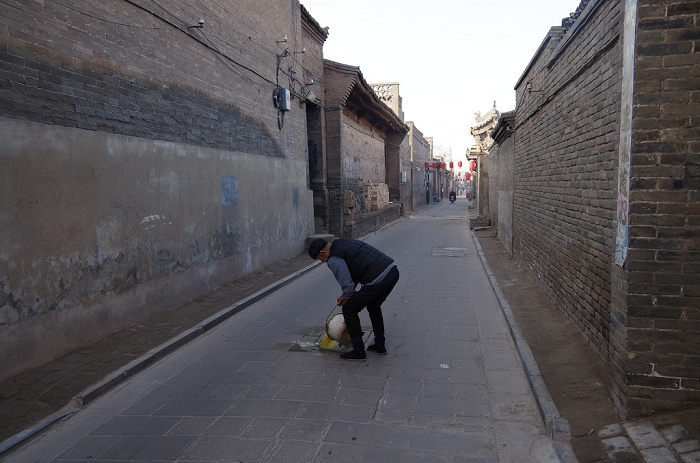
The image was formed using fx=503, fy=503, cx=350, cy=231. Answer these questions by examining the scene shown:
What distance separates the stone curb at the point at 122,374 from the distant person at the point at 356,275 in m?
2.19

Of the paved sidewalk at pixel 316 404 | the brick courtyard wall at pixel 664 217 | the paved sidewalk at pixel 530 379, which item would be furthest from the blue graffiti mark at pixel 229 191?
the brick courtyard wall at pixel 664 217

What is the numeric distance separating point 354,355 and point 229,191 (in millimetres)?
4923

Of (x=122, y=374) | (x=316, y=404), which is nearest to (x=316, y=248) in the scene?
(x=316, y=404)

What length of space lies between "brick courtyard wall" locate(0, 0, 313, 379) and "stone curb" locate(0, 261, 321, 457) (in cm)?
80

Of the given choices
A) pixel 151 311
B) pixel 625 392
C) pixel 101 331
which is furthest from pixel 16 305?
pixel 625 392

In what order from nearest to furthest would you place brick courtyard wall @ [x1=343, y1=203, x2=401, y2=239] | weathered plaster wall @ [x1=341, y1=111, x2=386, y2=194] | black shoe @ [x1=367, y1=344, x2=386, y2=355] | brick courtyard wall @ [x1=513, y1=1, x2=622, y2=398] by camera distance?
brick courtyard wall @ [x1=513, y1=1, x2=622, y2=398], black shoe @ [x1=367, y1=344, x2=386, y2=355], brick courtyard wall @ [x1=343, y1=203, x2=401, y2=239], weathered plaster wall @ [x1=341, y1=111, x2=386, y2=194]

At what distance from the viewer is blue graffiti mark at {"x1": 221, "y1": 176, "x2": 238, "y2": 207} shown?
9.04 metres

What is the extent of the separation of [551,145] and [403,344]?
385cm

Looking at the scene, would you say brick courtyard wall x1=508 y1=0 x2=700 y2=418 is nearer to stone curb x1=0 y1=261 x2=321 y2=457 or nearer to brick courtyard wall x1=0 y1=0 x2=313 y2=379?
stone curb x1=0 y1=261 x2=321 y2=457

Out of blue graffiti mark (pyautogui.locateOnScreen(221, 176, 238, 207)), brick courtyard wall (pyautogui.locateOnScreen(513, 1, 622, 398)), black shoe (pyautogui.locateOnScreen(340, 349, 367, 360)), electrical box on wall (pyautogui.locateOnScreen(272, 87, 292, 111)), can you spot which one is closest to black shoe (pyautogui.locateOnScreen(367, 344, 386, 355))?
black shoe (pyautogui.locateOnScreen(340, 349, 367, 360))

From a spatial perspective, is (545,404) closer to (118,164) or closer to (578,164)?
(578,164)

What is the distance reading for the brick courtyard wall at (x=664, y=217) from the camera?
3.50 m

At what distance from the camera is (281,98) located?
1194 cm

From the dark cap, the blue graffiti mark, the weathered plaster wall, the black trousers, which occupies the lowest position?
the black trousers
